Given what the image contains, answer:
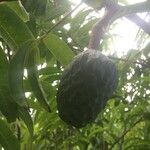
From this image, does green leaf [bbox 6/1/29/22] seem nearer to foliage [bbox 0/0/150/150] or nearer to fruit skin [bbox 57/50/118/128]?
foliage [bbox 0/0/150/150]

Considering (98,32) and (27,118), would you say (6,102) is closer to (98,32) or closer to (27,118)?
(27,118)

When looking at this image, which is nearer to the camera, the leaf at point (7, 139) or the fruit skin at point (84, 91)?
the fruit skin at point (84, 91)

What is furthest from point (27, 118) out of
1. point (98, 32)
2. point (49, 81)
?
point (49, 81)

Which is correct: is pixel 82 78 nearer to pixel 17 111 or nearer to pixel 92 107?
pixel 92 107

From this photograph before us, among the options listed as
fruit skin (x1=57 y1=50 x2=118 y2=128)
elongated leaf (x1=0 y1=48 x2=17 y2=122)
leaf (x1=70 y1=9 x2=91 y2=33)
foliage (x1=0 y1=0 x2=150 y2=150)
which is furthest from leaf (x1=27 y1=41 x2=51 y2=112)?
leaf (x1=70 y1=9 x2=91 y2=33)

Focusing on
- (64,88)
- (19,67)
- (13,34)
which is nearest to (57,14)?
(13,34)

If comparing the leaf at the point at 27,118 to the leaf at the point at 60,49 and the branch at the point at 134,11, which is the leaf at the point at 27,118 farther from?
the branch at the point at 134,11

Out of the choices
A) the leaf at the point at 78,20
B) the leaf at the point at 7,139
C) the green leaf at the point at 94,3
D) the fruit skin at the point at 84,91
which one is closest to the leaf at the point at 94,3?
the green leaf at the point at 94,3

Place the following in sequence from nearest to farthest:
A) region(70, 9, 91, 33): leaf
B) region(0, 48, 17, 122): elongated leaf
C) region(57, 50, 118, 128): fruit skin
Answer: region(57, 50, 118, 128): fruit skin
region(0, 48, 17, 122): elongated leaf
region(70, 9, 91, 33): leaf
